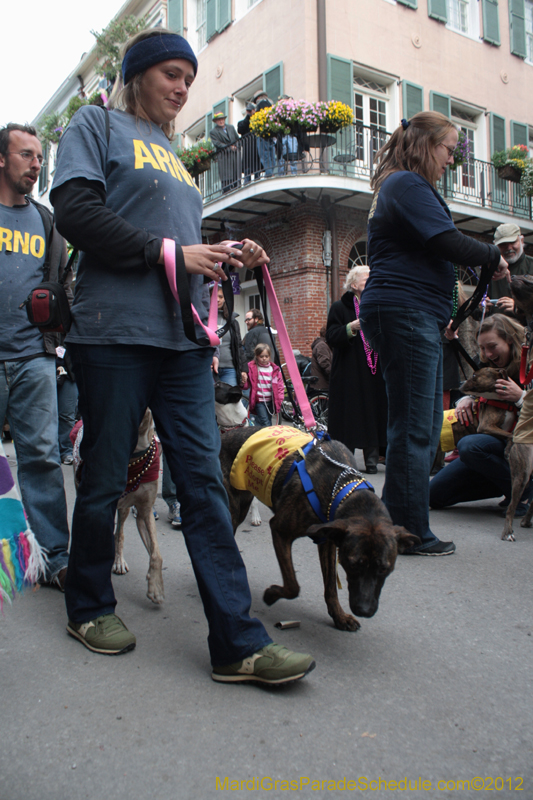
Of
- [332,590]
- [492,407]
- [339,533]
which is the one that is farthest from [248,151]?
[339,533]

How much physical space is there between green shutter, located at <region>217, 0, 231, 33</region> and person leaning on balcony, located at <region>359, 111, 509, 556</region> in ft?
53.8

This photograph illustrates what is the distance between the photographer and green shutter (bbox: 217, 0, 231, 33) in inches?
669

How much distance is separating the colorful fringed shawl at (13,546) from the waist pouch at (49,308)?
2.51 ft

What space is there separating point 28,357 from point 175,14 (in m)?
20.3

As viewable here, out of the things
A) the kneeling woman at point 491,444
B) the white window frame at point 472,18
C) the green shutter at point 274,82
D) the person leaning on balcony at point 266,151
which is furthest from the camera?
the white window frame at point 472,18

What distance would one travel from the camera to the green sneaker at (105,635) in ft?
7.50

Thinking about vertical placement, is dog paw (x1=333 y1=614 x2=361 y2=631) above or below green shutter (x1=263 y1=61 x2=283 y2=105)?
below

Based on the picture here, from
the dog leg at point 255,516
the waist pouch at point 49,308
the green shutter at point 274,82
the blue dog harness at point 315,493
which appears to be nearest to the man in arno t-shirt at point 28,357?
the waist pouch at point 49,308

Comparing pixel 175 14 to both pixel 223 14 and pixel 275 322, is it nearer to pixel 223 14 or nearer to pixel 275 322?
pixel 223 14

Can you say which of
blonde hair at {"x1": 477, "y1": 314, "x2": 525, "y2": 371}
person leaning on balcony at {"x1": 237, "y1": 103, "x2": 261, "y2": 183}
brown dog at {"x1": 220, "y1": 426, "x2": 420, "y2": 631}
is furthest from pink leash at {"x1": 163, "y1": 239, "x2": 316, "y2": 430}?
person leaning on balcony at {"x1": 237, "y1": 103, "x2": 261, "y2": 183}

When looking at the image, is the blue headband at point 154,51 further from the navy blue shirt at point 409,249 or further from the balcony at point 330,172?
the balcony at point 330,172

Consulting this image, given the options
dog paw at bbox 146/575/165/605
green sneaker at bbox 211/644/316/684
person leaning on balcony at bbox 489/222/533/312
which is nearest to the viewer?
green sneaker at bbox 211/644/316/684

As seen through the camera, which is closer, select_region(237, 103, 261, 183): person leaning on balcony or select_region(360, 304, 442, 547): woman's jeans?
select_region(360, 304, 442, 547): woman's jeans

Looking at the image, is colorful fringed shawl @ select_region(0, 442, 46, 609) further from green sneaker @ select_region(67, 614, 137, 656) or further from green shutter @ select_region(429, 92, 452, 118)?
green shutter @ select_region(429, 92, 452, 118)
